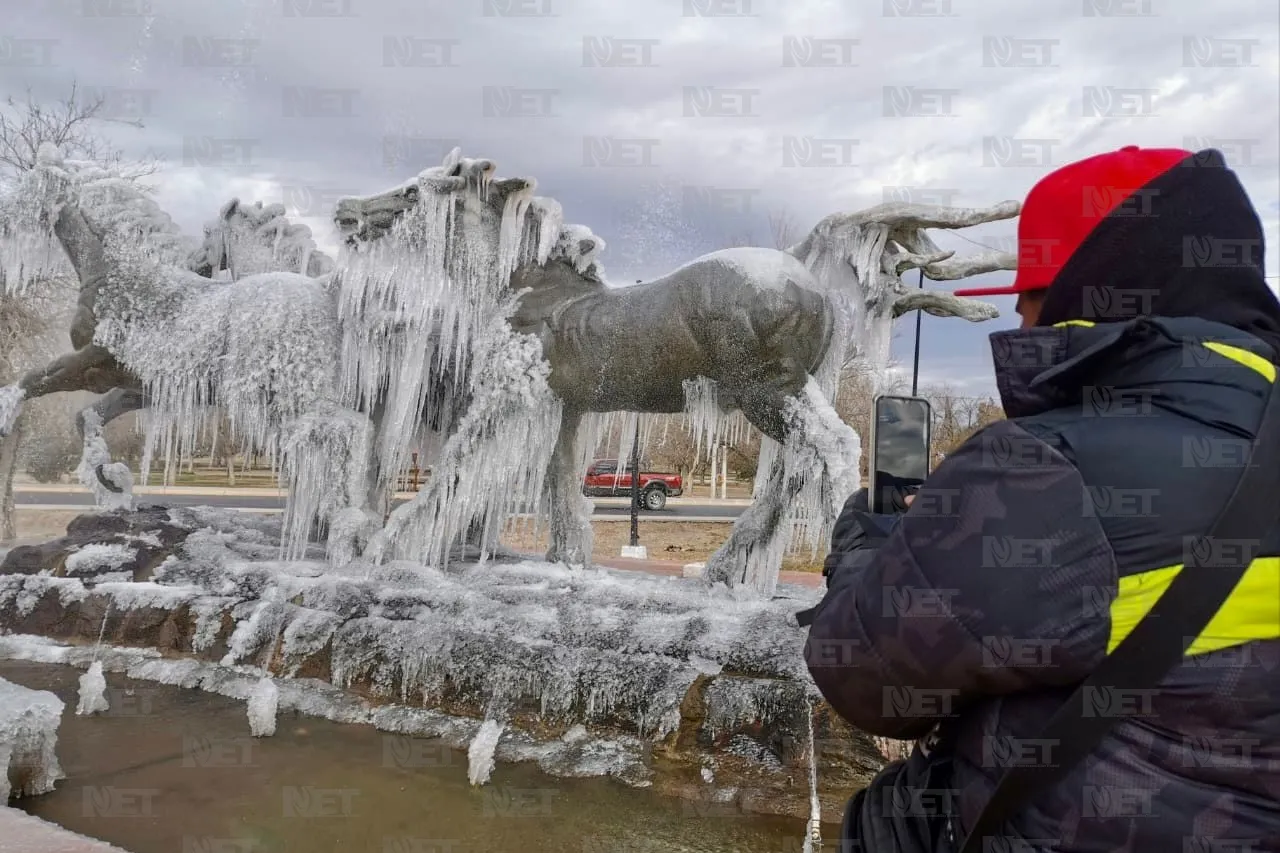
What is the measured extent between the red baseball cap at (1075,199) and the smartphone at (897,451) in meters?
0.33

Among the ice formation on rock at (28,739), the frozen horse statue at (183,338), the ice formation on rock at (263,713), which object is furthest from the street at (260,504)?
the ice formation on rock at (28,739)

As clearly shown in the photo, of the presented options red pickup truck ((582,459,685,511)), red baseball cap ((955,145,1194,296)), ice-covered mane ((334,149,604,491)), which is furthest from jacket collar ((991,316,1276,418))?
red pickup truck ((582,459,685,511))

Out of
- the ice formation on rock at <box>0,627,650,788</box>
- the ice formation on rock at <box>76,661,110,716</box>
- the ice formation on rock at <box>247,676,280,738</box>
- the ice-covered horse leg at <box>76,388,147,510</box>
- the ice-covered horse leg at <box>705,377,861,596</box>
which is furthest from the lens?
the ice-covered horse leg at <box>76,388,147,510</box>

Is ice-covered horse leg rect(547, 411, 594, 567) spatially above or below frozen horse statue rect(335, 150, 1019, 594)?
below

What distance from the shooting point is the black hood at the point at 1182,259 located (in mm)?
1087

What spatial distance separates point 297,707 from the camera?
4.69 m

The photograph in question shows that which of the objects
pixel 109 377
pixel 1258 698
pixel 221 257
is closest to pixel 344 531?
pixel 109 377

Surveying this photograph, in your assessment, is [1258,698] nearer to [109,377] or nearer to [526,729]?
[526,729]

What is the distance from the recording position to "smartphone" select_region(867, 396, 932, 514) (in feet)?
4.82

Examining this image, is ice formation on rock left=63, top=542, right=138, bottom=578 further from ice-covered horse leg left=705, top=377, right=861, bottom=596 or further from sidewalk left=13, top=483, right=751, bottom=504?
sidewalk left=13, top=483, right=751, bottom=504

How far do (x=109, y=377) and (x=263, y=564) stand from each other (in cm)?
249

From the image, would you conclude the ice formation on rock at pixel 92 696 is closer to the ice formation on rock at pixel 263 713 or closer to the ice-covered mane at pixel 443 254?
the ice formation on rock at pixel 263 713

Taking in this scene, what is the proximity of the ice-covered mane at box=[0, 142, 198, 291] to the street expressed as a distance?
11.3 meters

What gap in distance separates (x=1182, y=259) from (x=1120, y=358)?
0.16m
